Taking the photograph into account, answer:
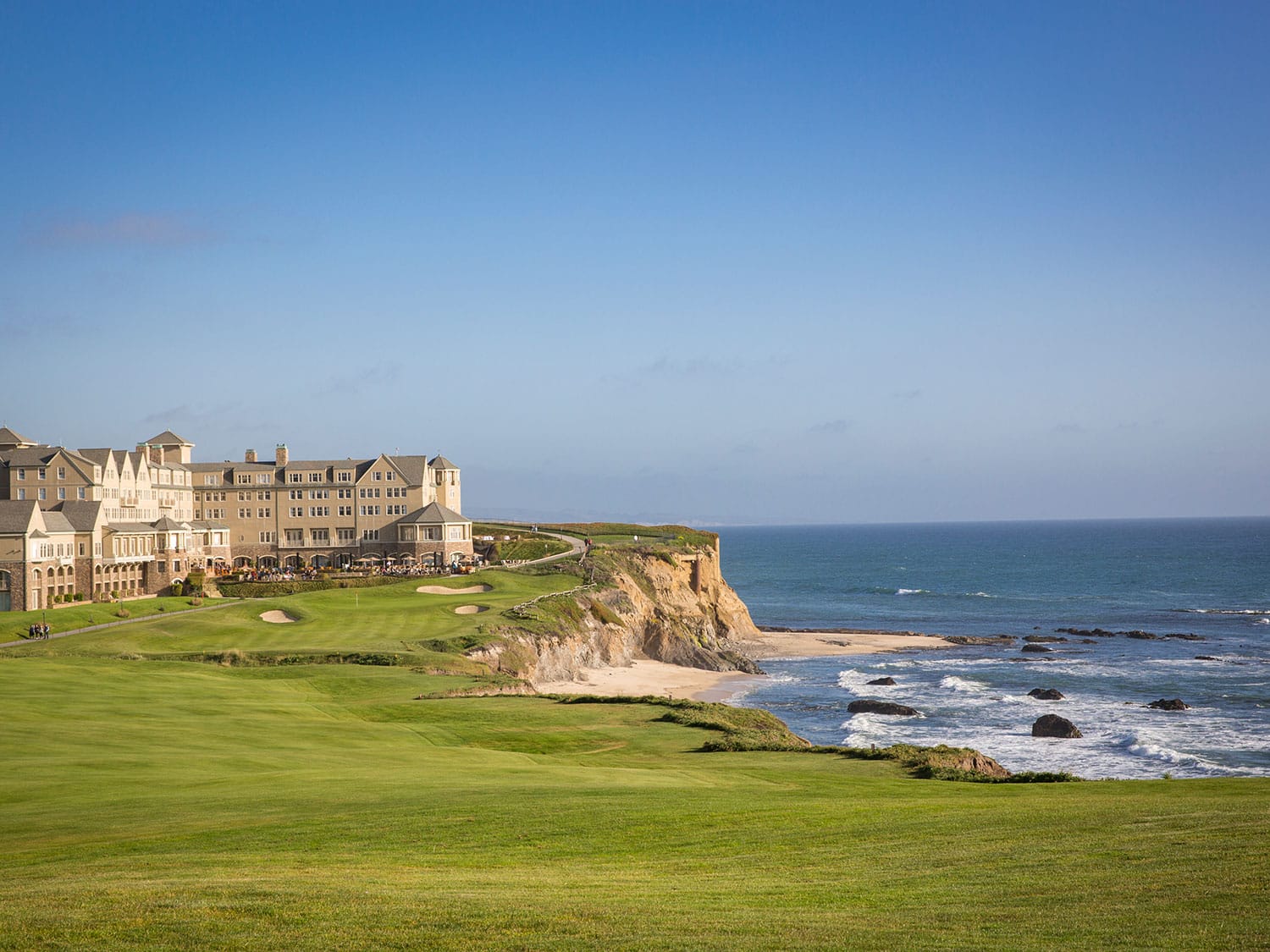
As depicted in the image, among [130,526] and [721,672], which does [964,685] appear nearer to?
[721,672]

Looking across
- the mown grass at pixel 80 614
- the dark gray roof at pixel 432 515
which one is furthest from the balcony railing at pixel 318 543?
the mown grass at pixel 80 614

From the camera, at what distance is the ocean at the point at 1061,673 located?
45.5 meters

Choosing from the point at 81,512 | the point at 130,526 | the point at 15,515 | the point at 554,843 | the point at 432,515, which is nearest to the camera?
the point at 554,843

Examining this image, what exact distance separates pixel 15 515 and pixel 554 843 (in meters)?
64.6

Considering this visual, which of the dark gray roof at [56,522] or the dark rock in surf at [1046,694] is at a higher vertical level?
the dark gray roof at [56,522]

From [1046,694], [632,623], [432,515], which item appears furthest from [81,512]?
[1046,694]

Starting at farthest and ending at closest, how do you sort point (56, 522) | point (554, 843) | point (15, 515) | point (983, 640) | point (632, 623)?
point (983, 640)
point (632, 623)
point (56, 522)
point (15, 515)
point (554, 843)

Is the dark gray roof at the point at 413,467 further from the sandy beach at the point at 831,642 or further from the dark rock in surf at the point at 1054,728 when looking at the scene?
the dark rock in surf at the point at 1054,728

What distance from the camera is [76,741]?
A: 93.5 feet

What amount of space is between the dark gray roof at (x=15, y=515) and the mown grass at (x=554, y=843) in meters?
38.6

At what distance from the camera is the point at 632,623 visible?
246 ft

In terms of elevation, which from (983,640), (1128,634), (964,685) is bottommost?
(983,640)

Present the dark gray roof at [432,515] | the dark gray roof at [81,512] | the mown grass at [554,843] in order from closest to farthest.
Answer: the mown grass at [554,843] → the dark gray roof at [81,512] → the dark gray roof at [432,515]

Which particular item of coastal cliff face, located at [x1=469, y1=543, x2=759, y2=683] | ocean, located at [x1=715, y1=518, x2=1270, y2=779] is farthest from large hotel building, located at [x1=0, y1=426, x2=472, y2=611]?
ocean, located at [x1=715, y1=518, x2=1270, y2=779]
